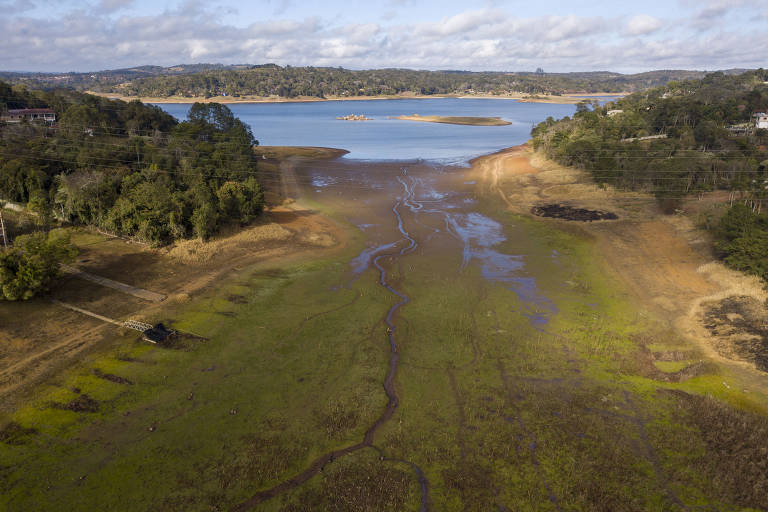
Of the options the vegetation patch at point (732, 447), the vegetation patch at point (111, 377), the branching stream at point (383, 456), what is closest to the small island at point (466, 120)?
the branching stream at point (383, 456)

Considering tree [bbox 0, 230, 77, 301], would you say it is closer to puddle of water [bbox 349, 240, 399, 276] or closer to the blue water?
puddle of water [bbox 349, 240, 399, 276]

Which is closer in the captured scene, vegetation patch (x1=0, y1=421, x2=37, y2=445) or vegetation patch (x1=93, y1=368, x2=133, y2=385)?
vegetation patch (x1=0, y1=421, x2=37, y2=445)

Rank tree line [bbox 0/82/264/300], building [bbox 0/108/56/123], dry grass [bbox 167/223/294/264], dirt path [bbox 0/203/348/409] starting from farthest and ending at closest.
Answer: building [bbox 0/108/56/123]
dry grass [bbox 167/223/294/264]
tree line [bbox 0/82/264/300]
dirt path [bbox 0/203/348/409]

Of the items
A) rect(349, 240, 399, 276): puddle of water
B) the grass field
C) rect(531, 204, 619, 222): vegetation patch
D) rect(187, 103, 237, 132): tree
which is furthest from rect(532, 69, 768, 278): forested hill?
rect(187, 103, 237, 132): tree

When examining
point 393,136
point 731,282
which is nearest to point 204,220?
point 731,282

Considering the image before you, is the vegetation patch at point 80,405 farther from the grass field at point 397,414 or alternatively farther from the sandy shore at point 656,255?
the sandy shore at point 656,255
